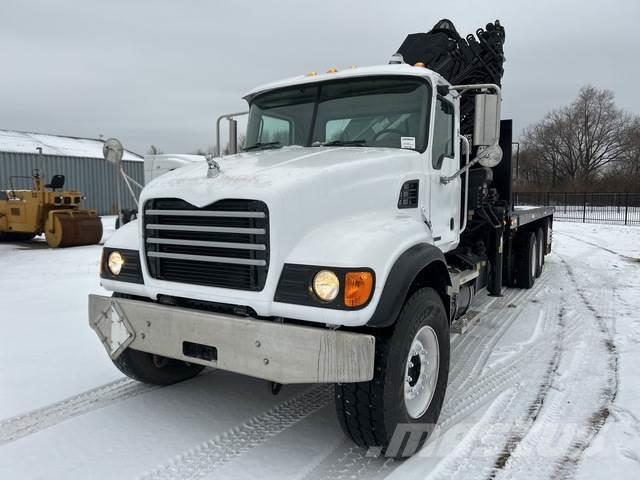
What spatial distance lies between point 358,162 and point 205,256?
1192mm

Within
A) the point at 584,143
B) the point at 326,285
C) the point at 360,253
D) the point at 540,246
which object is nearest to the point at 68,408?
the point at 326,285

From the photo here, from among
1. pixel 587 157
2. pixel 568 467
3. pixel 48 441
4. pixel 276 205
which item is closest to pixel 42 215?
pixel 48 441

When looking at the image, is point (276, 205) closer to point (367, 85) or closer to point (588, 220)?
point (367, 85)

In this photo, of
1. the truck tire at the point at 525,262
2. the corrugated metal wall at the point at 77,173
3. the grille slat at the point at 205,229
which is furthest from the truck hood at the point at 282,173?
the corrugated metal wall at the point at 77,173

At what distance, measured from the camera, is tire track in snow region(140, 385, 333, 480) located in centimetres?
299

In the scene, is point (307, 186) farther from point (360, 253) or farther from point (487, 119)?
point (487, 119)

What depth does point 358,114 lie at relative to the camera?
13.7 ft

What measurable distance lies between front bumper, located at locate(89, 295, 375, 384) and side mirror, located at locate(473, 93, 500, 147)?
2.25m

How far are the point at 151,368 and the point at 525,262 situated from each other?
664 cm

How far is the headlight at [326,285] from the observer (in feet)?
9.06

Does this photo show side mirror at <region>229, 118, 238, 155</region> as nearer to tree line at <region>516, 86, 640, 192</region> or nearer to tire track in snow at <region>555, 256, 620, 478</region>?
tire track in snow at <region>555, 256, 620, 478</region>

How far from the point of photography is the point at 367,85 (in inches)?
167

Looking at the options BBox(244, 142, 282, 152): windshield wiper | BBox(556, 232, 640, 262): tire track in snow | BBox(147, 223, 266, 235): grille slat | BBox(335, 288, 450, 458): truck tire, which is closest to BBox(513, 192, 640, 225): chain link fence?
BBox(556, 232, 640, 262): tire track in snow

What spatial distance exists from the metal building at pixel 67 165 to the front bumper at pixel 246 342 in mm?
24274
